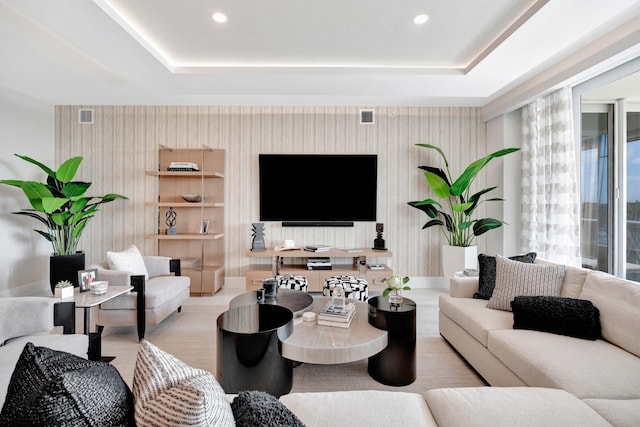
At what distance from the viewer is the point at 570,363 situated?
5.01 feet

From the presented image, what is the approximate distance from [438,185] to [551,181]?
3.91ft

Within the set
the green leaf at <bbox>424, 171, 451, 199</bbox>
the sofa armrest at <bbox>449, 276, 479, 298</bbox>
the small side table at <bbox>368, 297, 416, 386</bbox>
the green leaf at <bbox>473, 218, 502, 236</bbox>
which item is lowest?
the small side table at <bbox>368, 297, 416, 386</bbox>

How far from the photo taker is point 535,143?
12.4 ft

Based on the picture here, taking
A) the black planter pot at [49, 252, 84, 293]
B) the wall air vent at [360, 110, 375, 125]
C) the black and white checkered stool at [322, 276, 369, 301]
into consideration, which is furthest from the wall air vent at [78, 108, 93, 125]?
the black and white checkered stool at [322, 276, 369, 301]

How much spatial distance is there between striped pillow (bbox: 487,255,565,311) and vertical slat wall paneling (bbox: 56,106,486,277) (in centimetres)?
220

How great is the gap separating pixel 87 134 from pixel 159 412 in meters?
5.09

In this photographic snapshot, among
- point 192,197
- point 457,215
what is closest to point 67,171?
point 192,197

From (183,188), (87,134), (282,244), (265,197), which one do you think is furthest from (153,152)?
(282,244)

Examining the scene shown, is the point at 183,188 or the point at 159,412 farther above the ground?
the point at 183,188

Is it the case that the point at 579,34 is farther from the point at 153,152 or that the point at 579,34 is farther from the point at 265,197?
the point at 153,152

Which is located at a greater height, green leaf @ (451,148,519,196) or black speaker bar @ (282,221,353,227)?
green leaf @ (451,148,519,196)

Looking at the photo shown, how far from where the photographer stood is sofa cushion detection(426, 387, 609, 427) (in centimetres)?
111

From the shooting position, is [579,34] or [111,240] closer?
[579,34]

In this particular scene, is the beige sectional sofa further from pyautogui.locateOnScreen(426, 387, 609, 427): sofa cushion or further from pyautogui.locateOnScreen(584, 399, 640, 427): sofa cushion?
pyautogui.locateOnScreen(426, 387, 609, 427): sofa cushion
